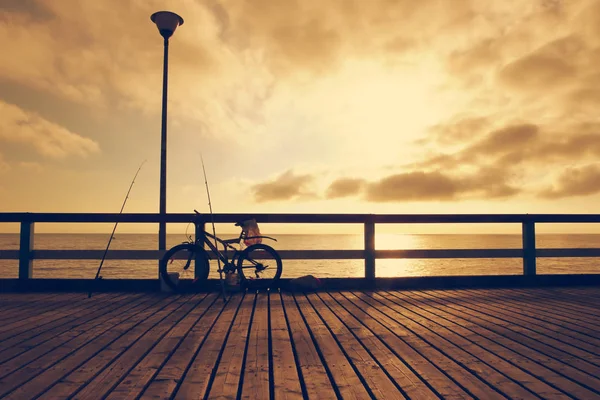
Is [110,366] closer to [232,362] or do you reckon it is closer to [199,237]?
Answer: [232,362]

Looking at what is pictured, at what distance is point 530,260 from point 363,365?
581 centimetres

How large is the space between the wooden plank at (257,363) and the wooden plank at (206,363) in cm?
22

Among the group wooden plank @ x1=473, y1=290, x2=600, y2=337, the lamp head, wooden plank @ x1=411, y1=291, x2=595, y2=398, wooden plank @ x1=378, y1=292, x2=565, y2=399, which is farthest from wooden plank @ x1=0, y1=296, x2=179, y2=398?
the lamp head

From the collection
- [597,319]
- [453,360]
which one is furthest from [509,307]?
[453,360]

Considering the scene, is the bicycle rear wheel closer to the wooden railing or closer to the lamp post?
the wooden railing

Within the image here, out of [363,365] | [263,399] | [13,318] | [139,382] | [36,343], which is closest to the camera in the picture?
[263,399]

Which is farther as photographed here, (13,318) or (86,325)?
(13,318)

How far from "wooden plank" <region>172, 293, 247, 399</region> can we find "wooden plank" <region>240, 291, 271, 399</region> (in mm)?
219

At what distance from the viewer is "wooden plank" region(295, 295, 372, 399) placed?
9.16 feet

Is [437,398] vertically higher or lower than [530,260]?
lower

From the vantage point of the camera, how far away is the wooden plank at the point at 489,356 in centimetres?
282

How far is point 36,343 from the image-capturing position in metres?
3.99

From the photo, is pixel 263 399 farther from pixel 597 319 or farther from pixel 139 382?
pixel 597 319

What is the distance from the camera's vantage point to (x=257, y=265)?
7414 mm
